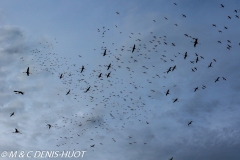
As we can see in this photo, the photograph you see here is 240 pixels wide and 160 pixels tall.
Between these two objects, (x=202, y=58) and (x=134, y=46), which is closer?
(x=134, y=46)

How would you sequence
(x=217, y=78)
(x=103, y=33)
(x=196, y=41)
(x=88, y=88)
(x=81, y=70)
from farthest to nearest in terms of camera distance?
1. (x=217, y=78)
2. (x=88, y=88)
3. (x=81, y=70)
4. (x=196, y=41)
5. (x=103, y=33)

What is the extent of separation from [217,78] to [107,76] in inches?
823

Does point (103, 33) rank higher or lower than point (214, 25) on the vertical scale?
lower

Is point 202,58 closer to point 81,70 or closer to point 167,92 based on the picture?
point 167,92

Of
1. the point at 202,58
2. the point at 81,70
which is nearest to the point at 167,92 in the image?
the point at 202,58

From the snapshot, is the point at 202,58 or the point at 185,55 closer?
the point at 185,55

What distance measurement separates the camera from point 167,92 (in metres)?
46.9

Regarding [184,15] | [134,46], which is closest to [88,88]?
[134,46]

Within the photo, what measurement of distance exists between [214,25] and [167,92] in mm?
13589

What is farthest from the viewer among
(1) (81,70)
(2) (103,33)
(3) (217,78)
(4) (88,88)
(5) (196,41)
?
(3) (217,78)

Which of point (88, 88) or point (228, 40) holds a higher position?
point (228, 40)

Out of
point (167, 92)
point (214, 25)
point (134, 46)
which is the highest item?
point (214, 25)

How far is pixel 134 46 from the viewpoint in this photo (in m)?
41.4

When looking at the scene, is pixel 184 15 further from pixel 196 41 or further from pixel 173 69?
pixel 173 69
